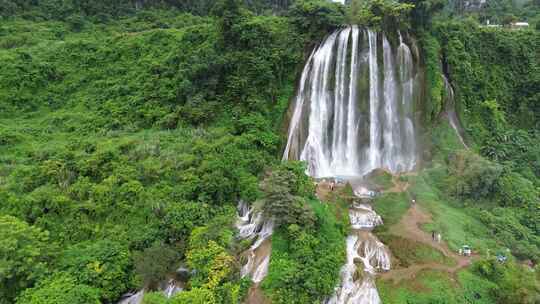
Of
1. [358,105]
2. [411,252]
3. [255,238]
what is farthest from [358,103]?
[255,238]

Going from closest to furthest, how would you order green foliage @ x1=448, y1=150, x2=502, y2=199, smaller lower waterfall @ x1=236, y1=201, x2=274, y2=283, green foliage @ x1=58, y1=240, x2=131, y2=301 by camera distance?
1. green foliage @ x1=58, y1=240, x2=131, y2=301
2. smaller lower waterfall @ x1=236, y1=201, x2=274, y2=283
3. green foliage @ x1=448, y1=150, x2=502, y2=199

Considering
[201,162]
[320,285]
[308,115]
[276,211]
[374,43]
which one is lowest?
[320,285]

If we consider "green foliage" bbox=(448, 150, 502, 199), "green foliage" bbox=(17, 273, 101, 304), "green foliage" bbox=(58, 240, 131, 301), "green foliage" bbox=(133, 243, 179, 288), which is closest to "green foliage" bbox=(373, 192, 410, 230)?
"green foliage" bbox=(448, 150, 502, 199)

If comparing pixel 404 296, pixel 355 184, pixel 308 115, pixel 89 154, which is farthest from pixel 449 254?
pixel 89 154

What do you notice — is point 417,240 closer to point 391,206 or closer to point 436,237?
point 436,237

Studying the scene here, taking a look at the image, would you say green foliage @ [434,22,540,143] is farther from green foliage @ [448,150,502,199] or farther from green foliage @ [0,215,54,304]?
green foliage @ [0,215,54,304]

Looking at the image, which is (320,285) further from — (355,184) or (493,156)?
(493,156)

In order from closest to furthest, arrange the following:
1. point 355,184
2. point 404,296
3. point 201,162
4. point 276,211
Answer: point 404,296 → point 276,211 → point 201,162 → point 355,184

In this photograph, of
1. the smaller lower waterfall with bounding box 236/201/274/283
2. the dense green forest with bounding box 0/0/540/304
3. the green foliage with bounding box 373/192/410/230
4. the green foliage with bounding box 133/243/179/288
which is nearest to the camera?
the green foliage with bounding box 133/243/179/288
